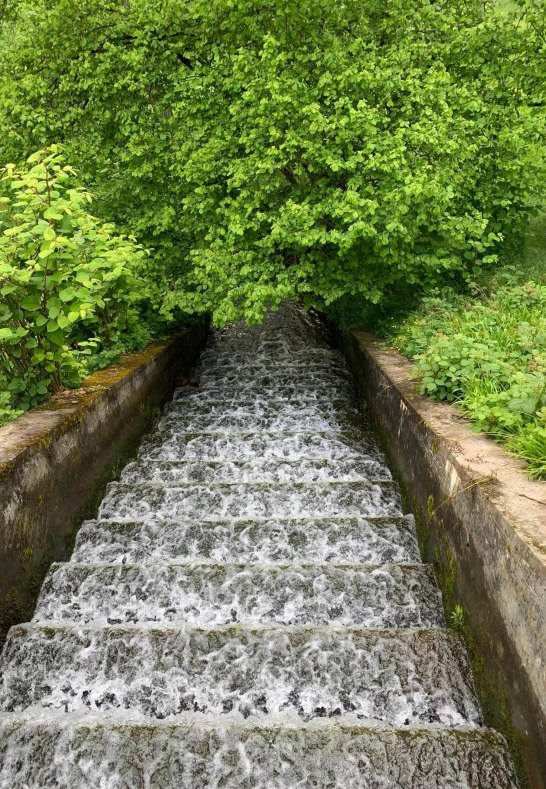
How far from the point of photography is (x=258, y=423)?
314 inches

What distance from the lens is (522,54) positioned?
27.3ft

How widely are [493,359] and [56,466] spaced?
13.0ft

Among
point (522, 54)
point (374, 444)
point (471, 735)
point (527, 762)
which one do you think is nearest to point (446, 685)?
point (471, 735)

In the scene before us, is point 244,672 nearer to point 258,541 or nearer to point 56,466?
point 258,541

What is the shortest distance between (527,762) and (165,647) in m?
2.23

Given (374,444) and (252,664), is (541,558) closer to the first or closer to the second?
(252,664)

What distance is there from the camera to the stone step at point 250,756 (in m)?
3.16

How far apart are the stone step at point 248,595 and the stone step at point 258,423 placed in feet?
10.3

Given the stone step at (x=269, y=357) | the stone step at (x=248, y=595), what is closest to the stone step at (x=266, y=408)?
the stone step at (x=269, y=357)

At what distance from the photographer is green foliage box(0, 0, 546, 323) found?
23.0 ft

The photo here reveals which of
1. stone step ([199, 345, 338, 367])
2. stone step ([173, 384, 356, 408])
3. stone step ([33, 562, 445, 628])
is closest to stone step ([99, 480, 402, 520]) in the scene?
stone step ([33, 562, 445, 628])

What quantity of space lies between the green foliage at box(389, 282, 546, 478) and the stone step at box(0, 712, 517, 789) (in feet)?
5.62

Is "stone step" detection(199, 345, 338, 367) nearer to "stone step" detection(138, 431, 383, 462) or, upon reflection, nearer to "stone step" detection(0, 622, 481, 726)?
"stone step" detection(138, 431, 383, 462)

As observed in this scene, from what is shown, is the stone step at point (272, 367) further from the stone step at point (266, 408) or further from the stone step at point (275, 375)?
the stone step at point (266, 408)
